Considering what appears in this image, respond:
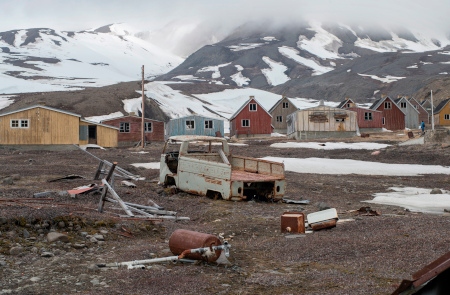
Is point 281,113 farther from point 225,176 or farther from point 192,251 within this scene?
point 192,251

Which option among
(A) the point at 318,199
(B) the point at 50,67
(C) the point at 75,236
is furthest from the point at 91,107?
(B) the point at 50,67

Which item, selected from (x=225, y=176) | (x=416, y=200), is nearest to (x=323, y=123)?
(x=416, y=200)

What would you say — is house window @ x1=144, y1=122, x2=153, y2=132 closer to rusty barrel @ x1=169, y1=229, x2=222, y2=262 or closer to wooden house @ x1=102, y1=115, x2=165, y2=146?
Answer: wooden house @ x1=102, y1=115, x2=165, y2=146

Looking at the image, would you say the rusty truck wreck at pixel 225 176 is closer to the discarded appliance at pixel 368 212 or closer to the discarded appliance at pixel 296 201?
the discarded appliance at pixel 296 201

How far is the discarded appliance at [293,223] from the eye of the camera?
9.14 metres

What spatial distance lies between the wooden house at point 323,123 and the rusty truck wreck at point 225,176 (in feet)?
147

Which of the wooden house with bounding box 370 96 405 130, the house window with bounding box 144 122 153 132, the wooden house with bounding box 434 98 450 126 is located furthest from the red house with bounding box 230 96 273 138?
the wooden house with bounding box 434 98 450 126

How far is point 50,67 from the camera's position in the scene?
186 metres

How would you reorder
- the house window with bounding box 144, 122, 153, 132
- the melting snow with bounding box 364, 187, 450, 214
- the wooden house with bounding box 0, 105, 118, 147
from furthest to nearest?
1. the house window with bounding box 144, 122, 153, 132
2. the wooden house with bounding box 0, 105, 118, 147
3. the melting snow with bounding box 364, 187, 450, 214

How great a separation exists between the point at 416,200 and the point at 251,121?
54.8m

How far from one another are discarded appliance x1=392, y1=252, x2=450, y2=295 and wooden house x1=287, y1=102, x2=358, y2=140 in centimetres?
5676

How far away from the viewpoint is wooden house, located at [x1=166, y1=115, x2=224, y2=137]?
6238cm

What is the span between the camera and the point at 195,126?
62719 millimetres

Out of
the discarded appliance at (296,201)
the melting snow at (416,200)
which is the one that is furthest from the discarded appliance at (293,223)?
the discarded appliance at (296,201)
